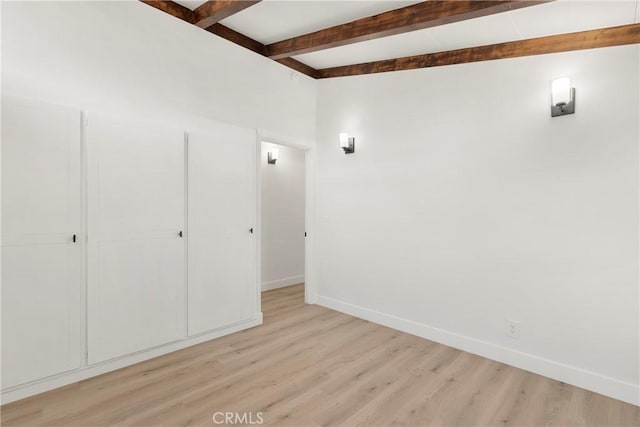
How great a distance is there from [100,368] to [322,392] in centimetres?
169

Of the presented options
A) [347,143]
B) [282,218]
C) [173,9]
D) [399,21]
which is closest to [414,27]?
[399,21]

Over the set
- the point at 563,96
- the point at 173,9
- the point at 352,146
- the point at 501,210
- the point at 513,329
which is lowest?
the point at 513,329

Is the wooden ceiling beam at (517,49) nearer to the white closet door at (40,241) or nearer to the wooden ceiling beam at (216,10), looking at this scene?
the wooden ceiling beam at (216,10)

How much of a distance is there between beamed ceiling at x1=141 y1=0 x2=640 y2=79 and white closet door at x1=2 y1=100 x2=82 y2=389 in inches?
54.3

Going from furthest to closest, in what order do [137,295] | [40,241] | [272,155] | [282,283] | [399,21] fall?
[282,283] < [272,155] < [137,295] < [399,21] < [40,241]

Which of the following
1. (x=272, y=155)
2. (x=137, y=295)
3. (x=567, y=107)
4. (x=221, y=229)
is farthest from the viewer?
(x=272, y=155)

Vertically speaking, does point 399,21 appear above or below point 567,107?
above

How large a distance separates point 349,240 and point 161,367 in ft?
7.57

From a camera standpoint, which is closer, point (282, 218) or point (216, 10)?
point (216, 10)

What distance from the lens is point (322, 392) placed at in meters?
2.37

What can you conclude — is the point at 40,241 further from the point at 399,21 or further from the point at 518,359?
the point at 518,359

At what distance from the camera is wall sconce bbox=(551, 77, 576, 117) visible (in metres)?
2.45

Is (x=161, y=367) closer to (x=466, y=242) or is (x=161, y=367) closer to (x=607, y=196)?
(x=466, y=242)

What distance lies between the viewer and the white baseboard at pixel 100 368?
7.20ft
